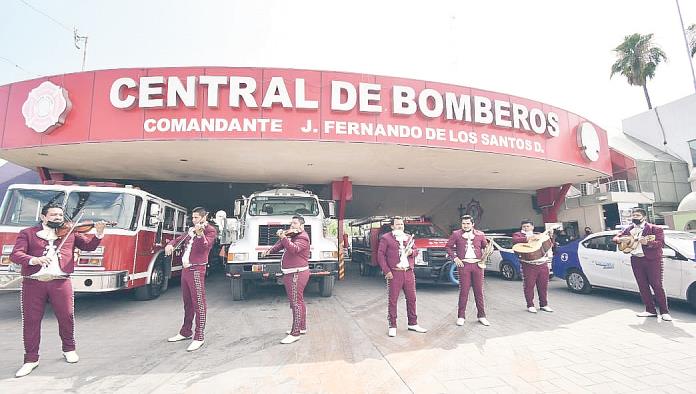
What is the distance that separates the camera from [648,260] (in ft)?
19.8

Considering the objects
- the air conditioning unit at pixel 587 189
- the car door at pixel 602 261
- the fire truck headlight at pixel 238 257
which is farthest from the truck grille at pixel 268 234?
the air conditioning unit at pixel 587 189

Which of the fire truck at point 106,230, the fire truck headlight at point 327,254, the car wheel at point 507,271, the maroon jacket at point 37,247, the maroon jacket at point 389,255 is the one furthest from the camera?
the car wheel at point 507,271

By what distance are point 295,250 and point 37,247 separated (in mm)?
3143

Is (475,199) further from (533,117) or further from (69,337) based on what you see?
(69,337)

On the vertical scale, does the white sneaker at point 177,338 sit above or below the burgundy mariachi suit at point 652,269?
below

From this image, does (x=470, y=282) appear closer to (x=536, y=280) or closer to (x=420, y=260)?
(x=536, y=280)

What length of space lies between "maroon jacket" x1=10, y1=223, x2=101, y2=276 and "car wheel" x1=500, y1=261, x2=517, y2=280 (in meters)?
11.3

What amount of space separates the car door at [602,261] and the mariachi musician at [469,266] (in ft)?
12.6

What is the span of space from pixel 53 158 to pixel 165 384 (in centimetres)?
918

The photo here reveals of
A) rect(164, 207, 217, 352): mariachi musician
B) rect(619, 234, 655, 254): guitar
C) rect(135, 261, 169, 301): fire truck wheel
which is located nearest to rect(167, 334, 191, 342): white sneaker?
rect(164, 207, 217, 352): mariachi musician

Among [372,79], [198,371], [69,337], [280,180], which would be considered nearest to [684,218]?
[372,79]

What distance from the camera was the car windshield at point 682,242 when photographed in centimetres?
639

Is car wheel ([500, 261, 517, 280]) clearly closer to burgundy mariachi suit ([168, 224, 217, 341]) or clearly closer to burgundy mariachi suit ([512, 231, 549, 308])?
burgundy mariachi suit ([512, 231, 549, 308])

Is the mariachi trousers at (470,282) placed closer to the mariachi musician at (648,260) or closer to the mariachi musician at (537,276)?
the mariachi musician at (537,276)
